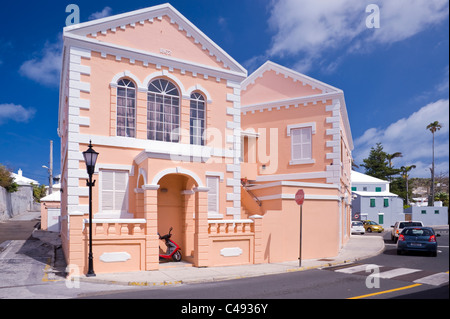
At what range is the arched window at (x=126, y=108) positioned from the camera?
14.7m

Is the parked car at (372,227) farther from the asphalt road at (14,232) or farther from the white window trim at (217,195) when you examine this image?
the asphalt road at (14,232)

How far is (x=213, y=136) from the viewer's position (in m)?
16.5

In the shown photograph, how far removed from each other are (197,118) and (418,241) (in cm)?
1171

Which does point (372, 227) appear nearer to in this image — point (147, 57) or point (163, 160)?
point (163, 160)

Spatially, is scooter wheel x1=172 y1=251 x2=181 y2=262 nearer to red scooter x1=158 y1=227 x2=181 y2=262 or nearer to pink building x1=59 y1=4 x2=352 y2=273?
red scooter x1=158 y1=227 x2=181 y2=262

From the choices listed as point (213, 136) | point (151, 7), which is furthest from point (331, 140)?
point (151, 7)

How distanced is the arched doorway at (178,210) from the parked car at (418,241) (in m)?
10.2

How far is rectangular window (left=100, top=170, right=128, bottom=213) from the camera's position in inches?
552

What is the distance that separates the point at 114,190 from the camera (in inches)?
560

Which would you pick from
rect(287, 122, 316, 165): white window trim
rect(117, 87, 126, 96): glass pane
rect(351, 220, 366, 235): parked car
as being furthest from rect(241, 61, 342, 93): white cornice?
rect(351, 220, 366, 235): parked car

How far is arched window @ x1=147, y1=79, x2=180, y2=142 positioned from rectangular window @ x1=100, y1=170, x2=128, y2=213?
206 cm

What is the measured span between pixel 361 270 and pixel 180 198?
7383 mm

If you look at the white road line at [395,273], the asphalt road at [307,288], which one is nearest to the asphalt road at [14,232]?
the asphalt road at [307,288]

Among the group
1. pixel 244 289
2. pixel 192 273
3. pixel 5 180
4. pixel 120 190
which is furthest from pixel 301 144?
pixel 5 180
